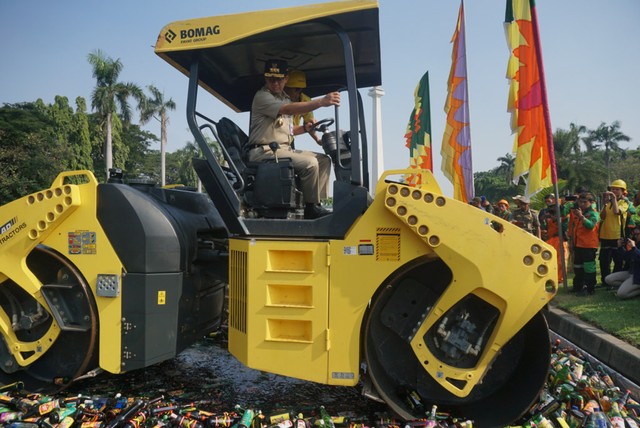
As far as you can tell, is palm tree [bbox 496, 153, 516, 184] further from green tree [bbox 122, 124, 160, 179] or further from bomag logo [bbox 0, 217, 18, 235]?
bomag logo [bbox 0, 217, 18, 235]

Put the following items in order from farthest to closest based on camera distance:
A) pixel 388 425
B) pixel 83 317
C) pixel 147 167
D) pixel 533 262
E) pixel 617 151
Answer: pixel 617 151 → pixel 147 167 → pixel 83 317 → pixel 388 425 → pixel 533 262

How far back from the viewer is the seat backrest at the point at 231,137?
12.9 ft

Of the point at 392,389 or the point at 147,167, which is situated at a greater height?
the point at 147,167

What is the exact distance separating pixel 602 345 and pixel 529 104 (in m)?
4.22

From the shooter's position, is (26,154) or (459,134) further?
(26,154)

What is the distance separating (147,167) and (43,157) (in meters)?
25.6

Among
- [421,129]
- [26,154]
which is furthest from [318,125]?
[26,154]

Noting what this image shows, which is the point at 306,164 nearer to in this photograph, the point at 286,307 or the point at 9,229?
the point at 286,307

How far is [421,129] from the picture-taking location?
46.8ft

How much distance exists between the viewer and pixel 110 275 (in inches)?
142

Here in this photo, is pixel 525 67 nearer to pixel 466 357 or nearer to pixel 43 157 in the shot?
pixel 466 357

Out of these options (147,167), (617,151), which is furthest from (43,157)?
(617,151)

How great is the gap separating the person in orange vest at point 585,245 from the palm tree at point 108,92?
32.7 metres

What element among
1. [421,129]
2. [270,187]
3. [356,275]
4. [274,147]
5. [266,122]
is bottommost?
[356,275]
